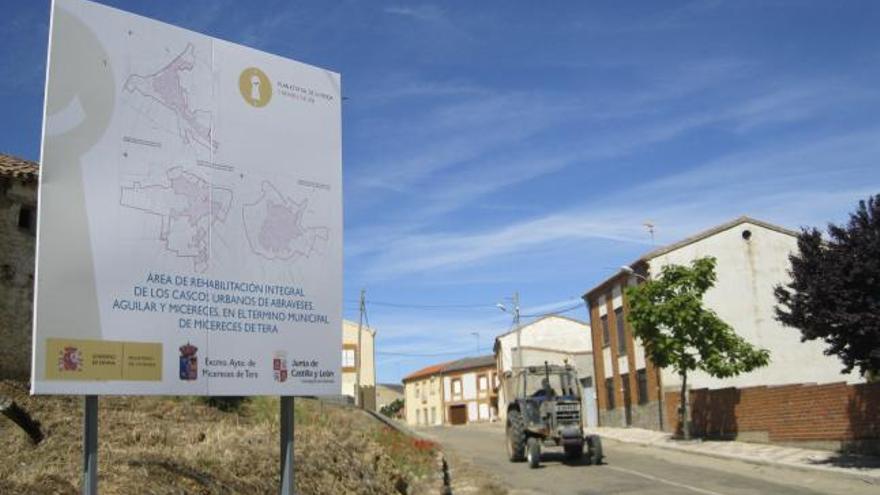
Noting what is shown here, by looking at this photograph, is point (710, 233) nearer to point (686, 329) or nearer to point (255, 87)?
point (686, 329)

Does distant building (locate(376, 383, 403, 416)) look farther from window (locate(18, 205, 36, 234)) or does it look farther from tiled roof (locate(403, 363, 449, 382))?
window (locate(18, 205, 36, 234))

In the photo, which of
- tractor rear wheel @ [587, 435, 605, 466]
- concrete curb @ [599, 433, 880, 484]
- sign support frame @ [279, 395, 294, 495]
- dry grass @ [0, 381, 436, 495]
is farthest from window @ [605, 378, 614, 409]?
sign support frame @ [279, 395, 294, 495]

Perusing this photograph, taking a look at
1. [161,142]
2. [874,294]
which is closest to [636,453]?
[874,294]

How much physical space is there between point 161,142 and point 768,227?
3257cm

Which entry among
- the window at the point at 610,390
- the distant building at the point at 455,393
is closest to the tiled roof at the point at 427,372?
the distant building at the point at 455,393

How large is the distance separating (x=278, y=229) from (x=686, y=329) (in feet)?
73.8

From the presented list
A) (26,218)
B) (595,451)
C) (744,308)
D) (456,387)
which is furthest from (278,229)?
(456,387)

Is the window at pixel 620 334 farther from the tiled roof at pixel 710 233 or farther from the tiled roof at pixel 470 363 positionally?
the tiled roof at pixel 470 363

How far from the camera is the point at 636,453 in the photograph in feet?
79.2

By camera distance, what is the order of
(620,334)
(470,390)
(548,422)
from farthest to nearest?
(470,390), (620,334), (548,422)

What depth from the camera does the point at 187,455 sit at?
7.84 metres

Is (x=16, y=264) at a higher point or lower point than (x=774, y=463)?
higher

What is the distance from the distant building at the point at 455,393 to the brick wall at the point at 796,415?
42875 millimetres

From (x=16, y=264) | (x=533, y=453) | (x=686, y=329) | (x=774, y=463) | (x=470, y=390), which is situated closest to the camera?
(x=774, y=463)
